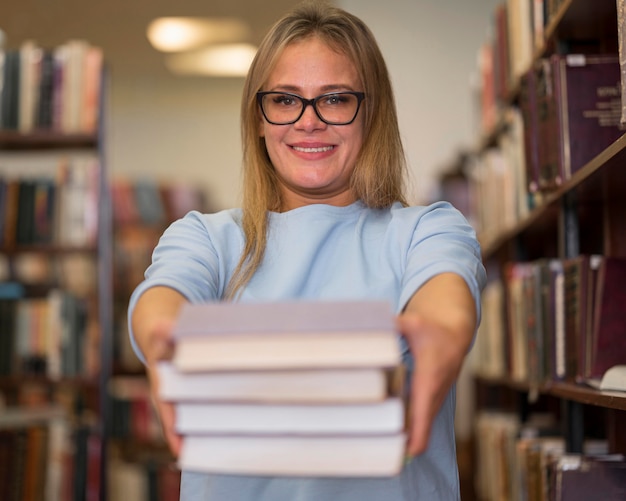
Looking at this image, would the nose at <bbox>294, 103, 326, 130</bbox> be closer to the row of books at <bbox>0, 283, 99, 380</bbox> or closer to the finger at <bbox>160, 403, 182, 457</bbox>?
the finger at <bbox>160, 403, 182, 457</bbox>

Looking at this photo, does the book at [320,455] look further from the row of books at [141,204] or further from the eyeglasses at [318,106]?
the row of books at [141,204]

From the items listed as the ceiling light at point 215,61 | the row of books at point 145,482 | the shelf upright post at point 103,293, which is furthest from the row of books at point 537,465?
the ceiling light at point 215,61

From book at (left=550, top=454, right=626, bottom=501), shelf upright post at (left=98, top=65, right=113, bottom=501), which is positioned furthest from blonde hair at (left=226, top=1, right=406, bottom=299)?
shelf upright post at (left=98, top=65, right=113, bottom=501)

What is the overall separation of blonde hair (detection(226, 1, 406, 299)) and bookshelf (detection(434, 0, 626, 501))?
37cm

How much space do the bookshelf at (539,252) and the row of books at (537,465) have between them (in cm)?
1

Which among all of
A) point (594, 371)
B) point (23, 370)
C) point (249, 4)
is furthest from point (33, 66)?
point (594, 371)

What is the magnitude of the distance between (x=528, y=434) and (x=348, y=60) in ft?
5.87

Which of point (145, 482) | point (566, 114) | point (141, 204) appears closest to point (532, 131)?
point (566, 114)

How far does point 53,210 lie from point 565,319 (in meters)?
2.26

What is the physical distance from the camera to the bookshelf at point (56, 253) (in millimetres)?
3586

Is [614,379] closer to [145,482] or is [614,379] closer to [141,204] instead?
[145,482]

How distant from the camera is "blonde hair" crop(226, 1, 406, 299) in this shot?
133 cm

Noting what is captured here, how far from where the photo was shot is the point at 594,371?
1.90m

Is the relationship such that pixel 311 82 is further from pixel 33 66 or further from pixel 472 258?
pixel 33 66
